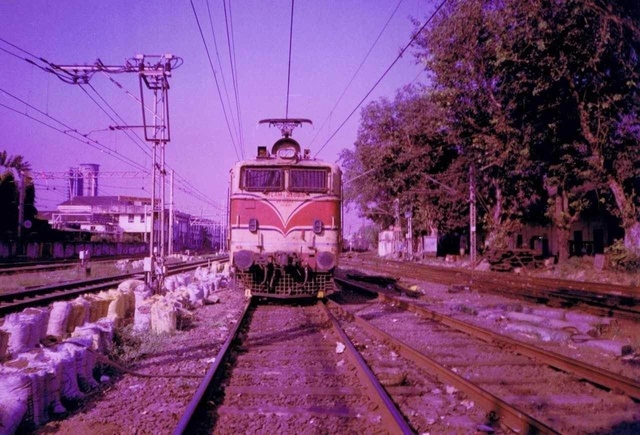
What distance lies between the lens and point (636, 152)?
22.4 meters

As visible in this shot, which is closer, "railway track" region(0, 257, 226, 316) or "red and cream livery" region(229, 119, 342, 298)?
"railway track" region(0, 257, 226, 316)

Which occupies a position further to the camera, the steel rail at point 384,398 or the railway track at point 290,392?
the railway track at point 290,392

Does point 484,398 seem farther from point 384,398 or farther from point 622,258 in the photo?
point 622,258

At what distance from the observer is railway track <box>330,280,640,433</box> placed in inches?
209

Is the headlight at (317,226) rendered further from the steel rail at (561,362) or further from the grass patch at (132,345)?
the grass patch at (132,345)

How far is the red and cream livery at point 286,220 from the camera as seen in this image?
14.2m

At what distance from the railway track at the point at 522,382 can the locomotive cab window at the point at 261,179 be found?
5.07 m

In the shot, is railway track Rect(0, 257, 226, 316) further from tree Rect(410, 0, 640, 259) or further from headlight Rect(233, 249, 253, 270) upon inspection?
tree Rect(410, 0, 640, 259)

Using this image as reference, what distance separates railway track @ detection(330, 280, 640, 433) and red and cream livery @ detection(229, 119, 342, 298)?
12.4ft

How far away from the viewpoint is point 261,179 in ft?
48.0

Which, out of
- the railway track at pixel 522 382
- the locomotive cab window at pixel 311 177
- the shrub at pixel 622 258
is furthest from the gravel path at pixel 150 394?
the shrub at pixel 622 258

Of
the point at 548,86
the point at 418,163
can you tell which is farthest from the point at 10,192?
the point at 548,86

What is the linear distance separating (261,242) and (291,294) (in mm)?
1715

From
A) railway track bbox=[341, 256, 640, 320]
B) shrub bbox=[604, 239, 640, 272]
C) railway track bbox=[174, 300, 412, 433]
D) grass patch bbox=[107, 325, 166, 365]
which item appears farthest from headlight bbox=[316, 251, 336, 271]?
shrub bbox=[604, 239, 640, 272]
